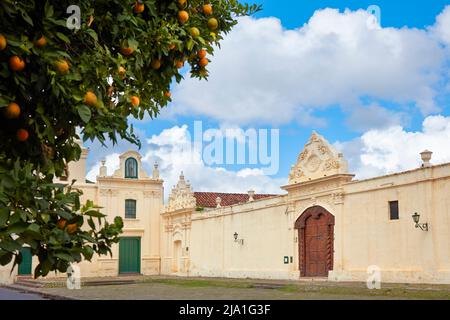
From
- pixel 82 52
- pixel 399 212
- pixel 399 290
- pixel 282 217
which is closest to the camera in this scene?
pixel 82 52

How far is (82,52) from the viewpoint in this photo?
171 inches

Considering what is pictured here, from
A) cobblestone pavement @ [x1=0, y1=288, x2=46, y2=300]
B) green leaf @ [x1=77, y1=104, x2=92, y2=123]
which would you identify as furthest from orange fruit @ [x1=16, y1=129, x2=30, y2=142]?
cobblestone pavement @ [x1=0, y1=288, x2=46, y2=300]

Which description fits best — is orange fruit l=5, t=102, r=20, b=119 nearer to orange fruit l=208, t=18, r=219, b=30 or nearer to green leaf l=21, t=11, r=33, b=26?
green leaf l=21, t=11, r=33, b=26

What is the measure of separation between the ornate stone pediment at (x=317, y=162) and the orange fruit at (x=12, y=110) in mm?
19953

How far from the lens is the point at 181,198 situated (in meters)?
37.3

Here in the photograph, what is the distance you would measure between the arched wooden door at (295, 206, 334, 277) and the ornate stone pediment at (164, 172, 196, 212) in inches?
452

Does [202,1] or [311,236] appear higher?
[202,1]

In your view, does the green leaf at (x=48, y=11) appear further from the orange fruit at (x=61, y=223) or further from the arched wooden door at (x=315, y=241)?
the arched wooden door at (x=315, y=241)

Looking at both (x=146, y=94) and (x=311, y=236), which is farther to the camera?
(x=311, y=236)

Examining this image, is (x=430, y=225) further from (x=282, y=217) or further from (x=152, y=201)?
(x=152, y=201)

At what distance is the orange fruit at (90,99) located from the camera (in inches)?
155

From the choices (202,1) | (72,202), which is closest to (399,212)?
(202,1)

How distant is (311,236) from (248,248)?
16.9 ft

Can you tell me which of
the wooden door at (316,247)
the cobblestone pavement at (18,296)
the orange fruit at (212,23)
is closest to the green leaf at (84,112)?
the orange fruit at (212,23)
